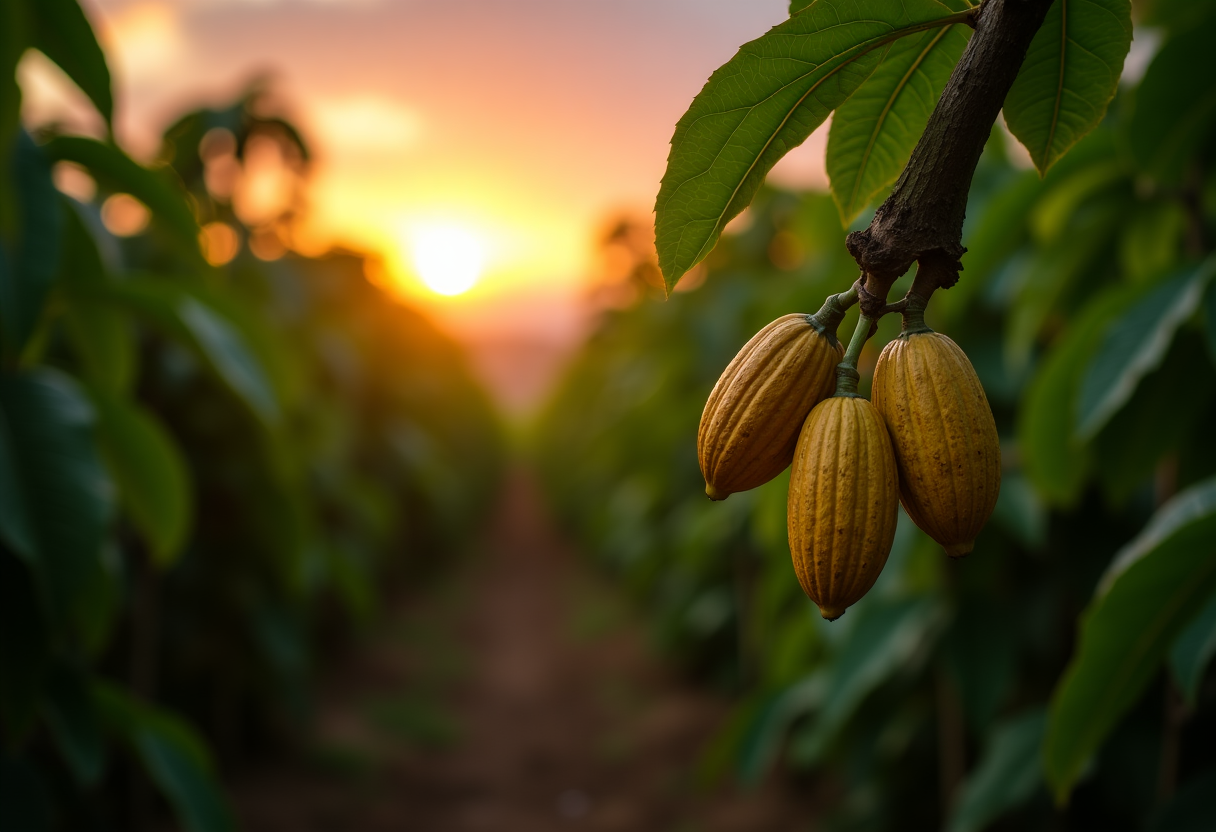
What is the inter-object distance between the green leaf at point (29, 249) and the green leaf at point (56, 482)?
105 millimetres

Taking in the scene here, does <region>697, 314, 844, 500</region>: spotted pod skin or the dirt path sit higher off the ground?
the dirt path

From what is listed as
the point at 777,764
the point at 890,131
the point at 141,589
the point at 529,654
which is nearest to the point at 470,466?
the point at 529,654

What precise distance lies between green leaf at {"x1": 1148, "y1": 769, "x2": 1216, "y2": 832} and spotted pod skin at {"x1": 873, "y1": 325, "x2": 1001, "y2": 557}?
1466 millimetres

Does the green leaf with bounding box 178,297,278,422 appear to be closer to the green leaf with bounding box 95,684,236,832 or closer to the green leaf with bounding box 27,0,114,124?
the green leaf with bounding box 27,0,114,124

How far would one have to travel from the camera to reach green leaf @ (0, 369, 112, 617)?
1.36m

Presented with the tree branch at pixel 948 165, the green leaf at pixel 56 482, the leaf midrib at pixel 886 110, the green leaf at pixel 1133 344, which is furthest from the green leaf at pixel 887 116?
the green leaf at pixel 56 482

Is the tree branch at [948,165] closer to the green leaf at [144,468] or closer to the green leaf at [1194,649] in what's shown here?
the green leaf at [1194,649]

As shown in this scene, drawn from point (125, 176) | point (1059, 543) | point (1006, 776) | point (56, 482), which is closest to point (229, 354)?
point (125, 176)

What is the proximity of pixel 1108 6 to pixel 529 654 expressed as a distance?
879cm

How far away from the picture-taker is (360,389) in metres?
8.14

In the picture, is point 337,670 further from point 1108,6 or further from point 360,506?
point 1108,6

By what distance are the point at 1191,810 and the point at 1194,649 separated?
1.20 ft

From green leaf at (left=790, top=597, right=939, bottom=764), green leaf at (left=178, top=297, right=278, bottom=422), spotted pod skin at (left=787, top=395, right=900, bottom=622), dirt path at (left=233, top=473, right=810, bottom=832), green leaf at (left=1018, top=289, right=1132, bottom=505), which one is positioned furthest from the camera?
dirt path at (left=233, top=473, right=810, bottom=832)

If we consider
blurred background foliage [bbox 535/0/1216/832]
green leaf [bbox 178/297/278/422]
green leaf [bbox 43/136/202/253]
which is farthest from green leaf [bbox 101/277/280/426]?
blurred background foliage [bbox 535/0/1216/832]
